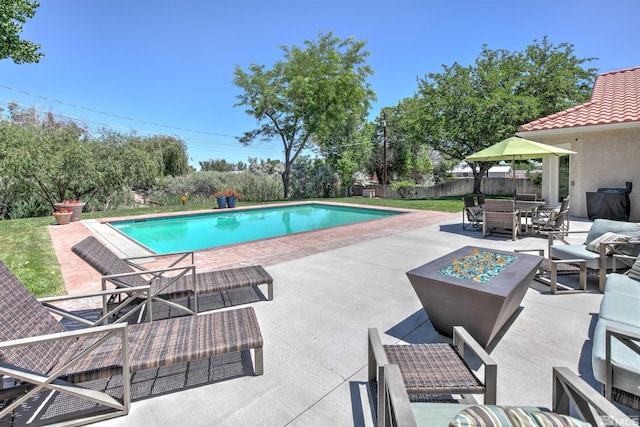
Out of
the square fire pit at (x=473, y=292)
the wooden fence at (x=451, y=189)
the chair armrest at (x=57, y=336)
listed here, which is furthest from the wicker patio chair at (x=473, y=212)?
the wooden fence at (x=451, y=189)

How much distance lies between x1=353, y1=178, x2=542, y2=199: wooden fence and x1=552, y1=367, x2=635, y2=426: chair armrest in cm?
2045

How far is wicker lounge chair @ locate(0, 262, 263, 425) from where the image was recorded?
6.13ft

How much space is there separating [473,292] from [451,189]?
23.3 meters

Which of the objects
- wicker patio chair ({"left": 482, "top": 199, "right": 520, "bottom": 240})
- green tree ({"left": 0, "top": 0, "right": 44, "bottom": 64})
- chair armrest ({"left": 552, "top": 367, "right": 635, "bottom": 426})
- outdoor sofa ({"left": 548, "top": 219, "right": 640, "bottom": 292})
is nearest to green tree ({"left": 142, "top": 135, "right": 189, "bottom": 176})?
green tree ({"left": 0, "top": 0, "right": 44, "bottom": 64})

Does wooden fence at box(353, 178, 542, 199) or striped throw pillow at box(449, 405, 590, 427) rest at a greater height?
wooden fence at box(353, 178, 542, 199)

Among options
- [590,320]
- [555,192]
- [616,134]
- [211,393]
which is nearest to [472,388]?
[211,393]

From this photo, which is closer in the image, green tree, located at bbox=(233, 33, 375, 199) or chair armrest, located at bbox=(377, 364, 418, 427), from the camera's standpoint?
chair armrest, located at bbox=(377, 364, 418, 427)

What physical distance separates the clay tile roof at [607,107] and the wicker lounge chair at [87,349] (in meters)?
11.6

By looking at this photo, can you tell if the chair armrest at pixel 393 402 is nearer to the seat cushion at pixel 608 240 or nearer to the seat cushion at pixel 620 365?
the seat cushion at pixel 620 365

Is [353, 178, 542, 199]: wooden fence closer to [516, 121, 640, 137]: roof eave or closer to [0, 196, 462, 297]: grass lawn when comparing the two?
[516, 121, 640, 137]: roof eave

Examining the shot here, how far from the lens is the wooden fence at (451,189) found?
2159 cm

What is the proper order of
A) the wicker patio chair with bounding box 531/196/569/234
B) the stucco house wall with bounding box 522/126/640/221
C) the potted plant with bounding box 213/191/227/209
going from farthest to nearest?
the potted plant with bounding box 213/191/227/209 → the stucco house wall with bounding box 522/126/640/221 → the wicker patio chair with bounding box 531/196/569/234

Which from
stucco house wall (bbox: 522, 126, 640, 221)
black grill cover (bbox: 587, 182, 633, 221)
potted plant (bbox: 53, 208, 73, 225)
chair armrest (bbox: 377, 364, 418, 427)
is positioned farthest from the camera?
potted plant (bbox: 53, 208, 73, 225)

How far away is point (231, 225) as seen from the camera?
520 inches
